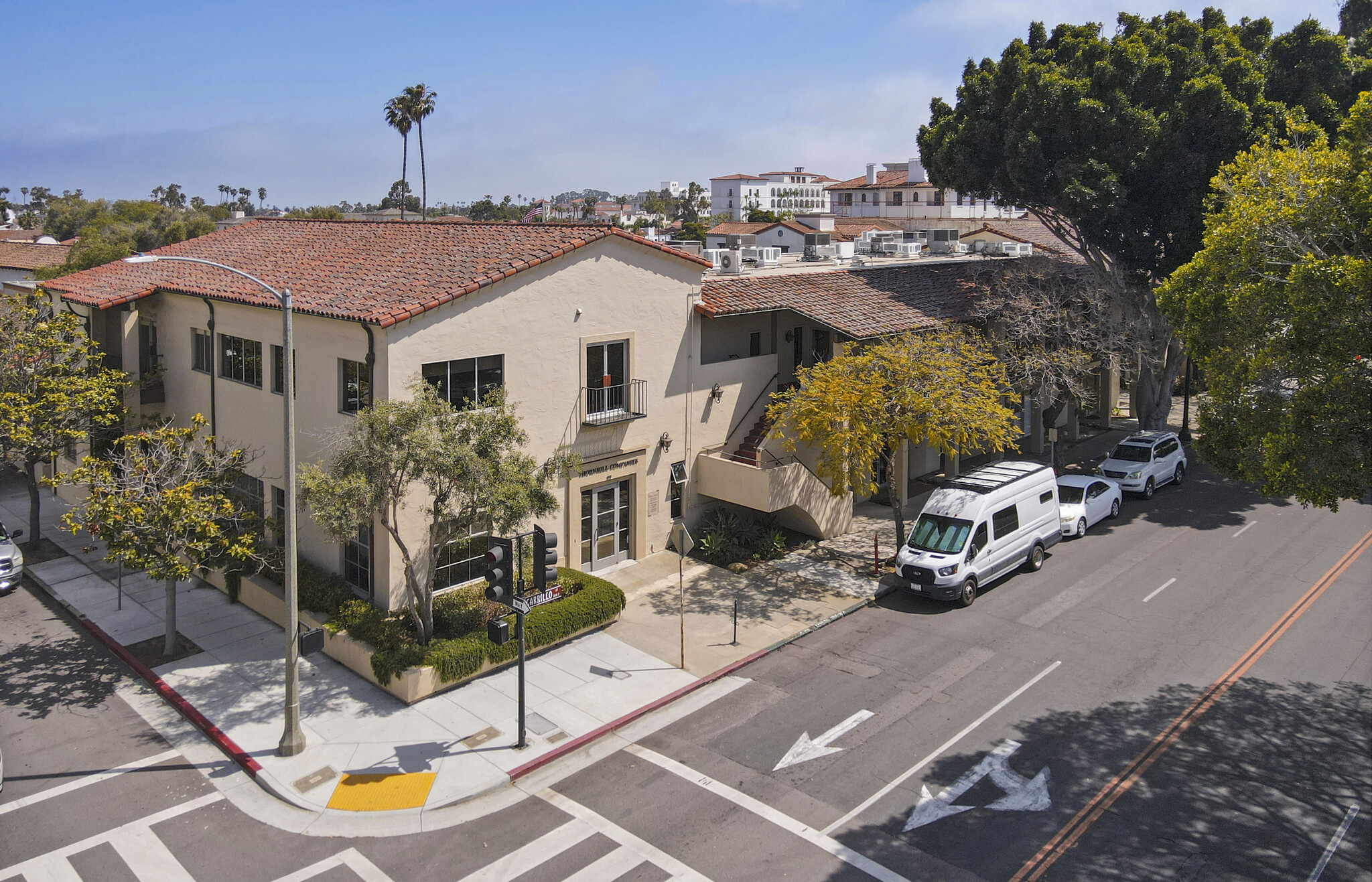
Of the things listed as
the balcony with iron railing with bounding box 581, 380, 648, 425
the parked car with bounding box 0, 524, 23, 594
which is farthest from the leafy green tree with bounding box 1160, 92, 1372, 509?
the parked car with bounding box 0, 524, 23, 594

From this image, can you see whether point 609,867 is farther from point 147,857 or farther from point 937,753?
point 147,857

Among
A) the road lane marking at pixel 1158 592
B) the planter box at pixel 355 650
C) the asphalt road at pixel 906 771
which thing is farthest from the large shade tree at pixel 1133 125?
the planter box at pixel 355 650

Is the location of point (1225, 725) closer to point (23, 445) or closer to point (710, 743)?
point (710, 743)

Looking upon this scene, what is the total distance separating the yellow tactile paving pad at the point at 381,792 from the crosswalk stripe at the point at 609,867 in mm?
2983

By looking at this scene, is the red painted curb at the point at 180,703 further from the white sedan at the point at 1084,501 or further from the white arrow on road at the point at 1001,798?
the white sedan at the point at 1084,501

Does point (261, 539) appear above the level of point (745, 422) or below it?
below

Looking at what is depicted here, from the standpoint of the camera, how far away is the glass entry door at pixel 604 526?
896 inches

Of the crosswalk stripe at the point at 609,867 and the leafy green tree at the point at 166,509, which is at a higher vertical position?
the leafy green tree at the point at 166,509

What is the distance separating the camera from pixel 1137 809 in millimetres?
13766

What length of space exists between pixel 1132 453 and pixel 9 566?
101ft

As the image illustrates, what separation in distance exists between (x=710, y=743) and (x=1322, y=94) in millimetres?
28342

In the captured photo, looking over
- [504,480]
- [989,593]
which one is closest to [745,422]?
[989,593]

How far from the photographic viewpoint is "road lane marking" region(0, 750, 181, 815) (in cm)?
1399

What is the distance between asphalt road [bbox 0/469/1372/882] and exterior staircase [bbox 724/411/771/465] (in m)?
5.42
